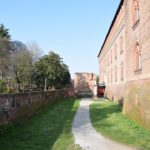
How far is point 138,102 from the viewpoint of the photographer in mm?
18750

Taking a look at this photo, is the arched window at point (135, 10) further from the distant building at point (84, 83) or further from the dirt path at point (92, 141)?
the distant building at point (84, 83)

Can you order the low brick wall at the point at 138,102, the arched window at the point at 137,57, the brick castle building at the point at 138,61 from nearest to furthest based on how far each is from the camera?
the low brick wall at the point at 138,102 → the brick castle building at the point at 138,61 → the arched window at the point at 137,57

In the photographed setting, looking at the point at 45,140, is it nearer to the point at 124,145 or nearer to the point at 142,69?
the point at 124,145

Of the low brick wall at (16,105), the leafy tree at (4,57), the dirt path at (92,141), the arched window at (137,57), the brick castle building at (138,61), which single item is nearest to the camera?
the dirt path at (92,141)

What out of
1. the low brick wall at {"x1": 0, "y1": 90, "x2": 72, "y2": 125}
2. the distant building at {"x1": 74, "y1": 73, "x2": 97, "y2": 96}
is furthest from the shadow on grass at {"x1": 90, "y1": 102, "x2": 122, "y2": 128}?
the distant building at {"x1": 74, "y1": 73, "x2": 97, "y2": 96}

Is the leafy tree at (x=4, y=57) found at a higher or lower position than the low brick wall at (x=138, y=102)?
higher

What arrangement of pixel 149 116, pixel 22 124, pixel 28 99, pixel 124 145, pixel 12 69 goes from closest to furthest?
pixel 124 145 < pixel 149 116 < pixel 22 124 < pixel 28 99 < pixel 12 69

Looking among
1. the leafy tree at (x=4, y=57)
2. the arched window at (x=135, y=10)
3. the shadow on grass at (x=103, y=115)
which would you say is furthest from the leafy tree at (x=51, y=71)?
the arched window at (x=135, y=10)

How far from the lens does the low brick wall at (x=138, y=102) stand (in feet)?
54.3

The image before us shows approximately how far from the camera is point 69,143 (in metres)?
12.5

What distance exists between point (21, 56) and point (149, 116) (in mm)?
49891

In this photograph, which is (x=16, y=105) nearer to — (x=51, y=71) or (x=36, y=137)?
(x=36, y=137)

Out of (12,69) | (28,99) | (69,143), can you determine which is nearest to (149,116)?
(69,143)

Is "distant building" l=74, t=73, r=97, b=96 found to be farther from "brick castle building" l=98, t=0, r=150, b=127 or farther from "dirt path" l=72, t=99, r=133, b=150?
"dirt path" l=72, t=99, r=133, b=150
